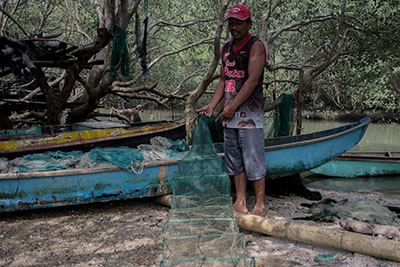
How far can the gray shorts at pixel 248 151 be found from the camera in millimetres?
3102

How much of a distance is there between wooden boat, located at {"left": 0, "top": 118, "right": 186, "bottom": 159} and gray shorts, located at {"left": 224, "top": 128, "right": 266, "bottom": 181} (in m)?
2.53

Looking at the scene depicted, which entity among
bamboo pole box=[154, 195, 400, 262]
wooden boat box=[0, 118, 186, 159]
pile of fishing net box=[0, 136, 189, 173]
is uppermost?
wooden boat box=[0, 118, 186, 159]

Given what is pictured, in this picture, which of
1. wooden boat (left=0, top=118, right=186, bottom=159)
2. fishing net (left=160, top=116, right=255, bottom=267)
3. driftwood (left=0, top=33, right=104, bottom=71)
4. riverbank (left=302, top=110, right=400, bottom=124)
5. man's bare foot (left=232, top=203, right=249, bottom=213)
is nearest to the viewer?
fishing net (left=160, top=116, right=255, bottom=267)

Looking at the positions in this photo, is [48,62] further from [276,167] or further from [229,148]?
[276,167]

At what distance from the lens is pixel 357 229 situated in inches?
110

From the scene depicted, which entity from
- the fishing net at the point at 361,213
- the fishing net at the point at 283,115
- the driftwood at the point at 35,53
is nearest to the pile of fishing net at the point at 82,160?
the driftwood at the point at 35,53

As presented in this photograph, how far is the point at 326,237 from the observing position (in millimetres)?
2535

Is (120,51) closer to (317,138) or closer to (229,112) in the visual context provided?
(229,112)

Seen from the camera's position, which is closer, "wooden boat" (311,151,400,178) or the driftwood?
the driftwood

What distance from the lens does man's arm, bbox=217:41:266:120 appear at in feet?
9.77

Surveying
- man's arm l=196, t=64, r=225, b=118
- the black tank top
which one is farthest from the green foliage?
the black tank top

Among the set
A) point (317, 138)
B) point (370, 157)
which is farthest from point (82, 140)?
point (370, 157)

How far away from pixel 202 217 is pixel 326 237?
0.96 meters

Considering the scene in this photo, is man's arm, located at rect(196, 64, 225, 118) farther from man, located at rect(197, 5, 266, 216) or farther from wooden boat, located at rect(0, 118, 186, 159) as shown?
wooden boat, located at rect(0, 118, 186, 159)
